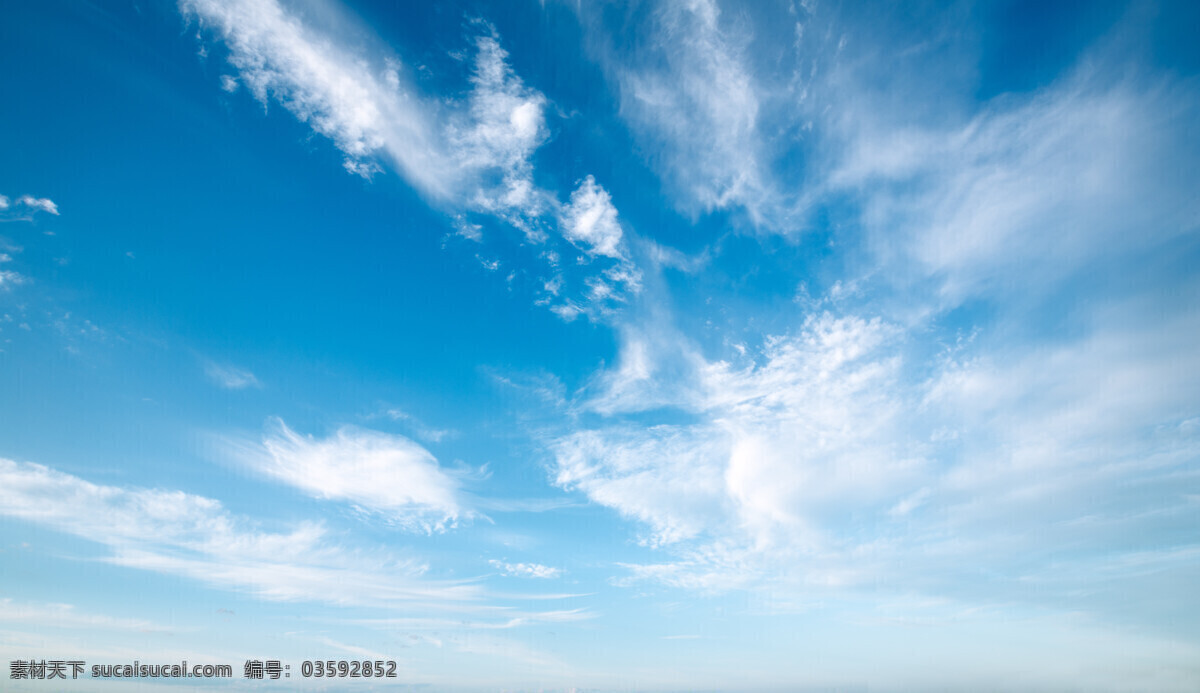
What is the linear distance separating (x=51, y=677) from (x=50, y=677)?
32 centimetres

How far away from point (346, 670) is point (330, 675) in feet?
10.7

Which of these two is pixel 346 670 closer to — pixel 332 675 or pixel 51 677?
pixel 332 675

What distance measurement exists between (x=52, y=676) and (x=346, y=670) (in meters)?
52.6

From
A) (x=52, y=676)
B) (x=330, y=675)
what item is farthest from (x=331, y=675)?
(x=52, y=676)

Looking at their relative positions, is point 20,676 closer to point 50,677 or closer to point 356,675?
point 50,677

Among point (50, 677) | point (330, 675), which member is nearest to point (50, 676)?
point (50, 677)

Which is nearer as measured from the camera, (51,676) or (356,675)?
(51,676)

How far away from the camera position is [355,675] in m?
138

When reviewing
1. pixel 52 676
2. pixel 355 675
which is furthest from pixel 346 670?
pixel 52 676

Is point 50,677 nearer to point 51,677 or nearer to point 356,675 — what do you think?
point 51,677

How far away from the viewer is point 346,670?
136750 mm

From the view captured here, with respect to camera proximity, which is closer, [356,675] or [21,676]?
[21,676]

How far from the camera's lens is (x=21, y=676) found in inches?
5074

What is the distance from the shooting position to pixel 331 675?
134 meters
